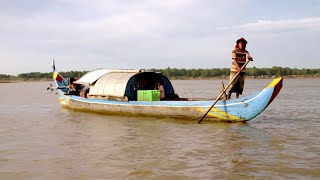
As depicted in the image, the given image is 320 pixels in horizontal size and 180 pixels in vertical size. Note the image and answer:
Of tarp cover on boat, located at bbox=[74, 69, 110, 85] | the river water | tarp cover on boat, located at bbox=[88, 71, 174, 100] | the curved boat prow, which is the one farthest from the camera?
tarp cover on boat, located at bbox=[74, 69, 110, 85]

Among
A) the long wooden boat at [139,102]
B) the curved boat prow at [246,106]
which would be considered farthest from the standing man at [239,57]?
the long wooden boat at [139,102]

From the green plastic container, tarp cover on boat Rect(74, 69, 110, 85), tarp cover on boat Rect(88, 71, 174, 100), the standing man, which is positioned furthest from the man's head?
tarp cover on boat Rect(74, 69, 110, 85)

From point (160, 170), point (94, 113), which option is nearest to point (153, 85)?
point (94, 113)

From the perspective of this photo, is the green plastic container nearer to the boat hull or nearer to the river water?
the boat hull

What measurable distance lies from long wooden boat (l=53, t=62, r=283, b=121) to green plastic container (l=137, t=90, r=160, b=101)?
0.51 meters

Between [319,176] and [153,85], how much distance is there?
36.8ft

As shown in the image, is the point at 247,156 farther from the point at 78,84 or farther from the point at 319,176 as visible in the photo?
the point at 78,84

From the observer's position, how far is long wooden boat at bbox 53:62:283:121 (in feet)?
38.0

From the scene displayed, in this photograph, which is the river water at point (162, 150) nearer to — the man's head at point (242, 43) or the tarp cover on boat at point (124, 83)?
the tarp cover on boat at point (124, 83)

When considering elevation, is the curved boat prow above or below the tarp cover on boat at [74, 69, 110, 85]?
below

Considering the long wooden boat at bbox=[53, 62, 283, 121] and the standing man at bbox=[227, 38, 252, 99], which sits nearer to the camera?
the long wooden boat at bbox=[53, 62, 283, 121]

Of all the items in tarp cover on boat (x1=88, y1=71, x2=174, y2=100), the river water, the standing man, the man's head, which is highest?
the man's head

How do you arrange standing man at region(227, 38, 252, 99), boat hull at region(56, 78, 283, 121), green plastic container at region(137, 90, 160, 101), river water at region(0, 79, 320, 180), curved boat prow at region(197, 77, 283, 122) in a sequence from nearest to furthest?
river water at region(0, 79, 320, 180)
curved boat prow at region(197, 77, 283, 122)
boat hull at region(56, 78, 283, 121)
standing man at region(227, 38, 252, 99)
green plastic container at region(137, 90, 160, 101)

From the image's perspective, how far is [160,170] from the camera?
6.77m
